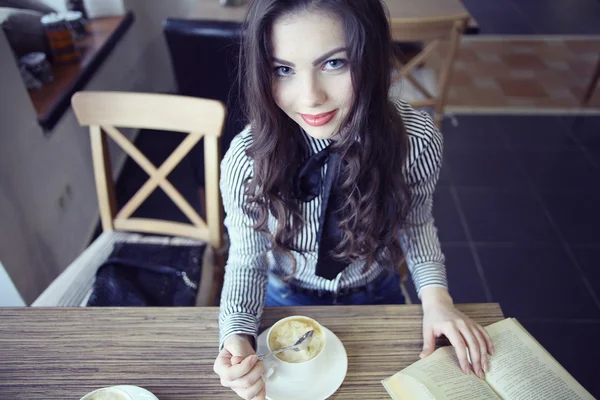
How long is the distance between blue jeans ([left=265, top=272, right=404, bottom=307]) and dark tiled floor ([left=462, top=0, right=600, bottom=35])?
370 cm

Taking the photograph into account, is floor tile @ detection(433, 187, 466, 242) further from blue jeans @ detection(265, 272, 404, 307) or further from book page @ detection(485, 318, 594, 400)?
book page @ detection(485, 318, 594, 400)

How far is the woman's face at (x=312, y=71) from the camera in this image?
0.64 metres

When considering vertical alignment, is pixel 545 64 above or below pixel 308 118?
below

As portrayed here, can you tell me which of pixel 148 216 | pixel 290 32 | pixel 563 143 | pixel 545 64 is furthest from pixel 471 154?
pixel 290 32

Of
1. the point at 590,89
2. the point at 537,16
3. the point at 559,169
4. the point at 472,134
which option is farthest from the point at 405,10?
the point at 537,16

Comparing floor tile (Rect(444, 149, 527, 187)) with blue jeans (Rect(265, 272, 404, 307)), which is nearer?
blue jeans (Rect(265, 272, 404, 307))

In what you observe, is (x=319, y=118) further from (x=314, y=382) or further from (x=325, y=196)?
(x=314, y=382)

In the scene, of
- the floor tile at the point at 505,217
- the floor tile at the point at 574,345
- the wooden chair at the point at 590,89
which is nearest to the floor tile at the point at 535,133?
the wooden chair at the point at 590,89

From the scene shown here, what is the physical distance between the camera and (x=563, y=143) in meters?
2.63

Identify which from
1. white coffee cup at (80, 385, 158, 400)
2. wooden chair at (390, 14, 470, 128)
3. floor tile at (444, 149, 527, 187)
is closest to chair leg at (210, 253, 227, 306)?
white coffee cup at (80, 385, 158, 400)

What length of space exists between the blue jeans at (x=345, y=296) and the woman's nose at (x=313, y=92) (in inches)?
20.2

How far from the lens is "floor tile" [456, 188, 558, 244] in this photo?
206cm

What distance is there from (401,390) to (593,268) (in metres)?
1.68

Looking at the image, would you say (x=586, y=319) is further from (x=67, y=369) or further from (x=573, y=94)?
(x=573, y=94)
